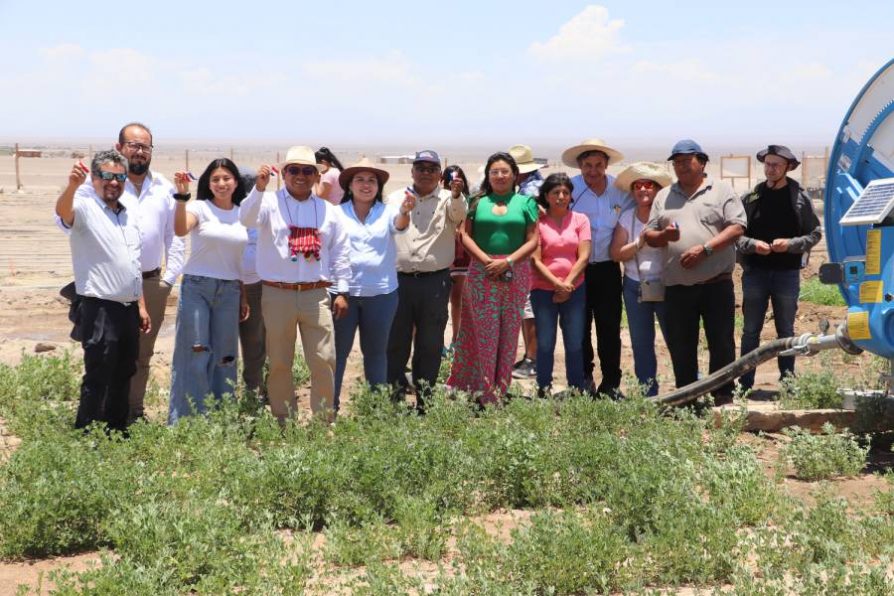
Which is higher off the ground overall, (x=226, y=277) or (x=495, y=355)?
(x=226, y=277)

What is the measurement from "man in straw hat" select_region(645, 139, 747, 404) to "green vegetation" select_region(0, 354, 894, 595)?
113 centimetres

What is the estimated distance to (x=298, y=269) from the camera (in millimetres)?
7293

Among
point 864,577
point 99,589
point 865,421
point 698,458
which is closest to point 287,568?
point 99,589

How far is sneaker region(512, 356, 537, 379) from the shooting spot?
9.74m

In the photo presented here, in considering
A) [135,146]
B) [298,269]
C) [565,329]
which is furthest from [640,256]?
[135,146]

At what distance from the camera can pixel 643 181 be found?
842 centimetres

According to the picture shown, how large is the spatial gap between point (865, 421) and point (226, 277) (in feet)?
13.4

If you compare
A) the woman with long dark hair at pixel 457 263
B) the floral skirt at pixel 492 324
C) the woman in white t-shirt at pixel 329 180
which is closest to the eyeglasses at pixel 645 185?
the floral skirt at pixel 492 324

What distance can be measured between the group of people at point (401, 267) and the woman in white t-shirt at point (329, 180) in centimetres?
3

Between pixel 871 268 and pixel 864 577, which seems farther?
pixel 871 268

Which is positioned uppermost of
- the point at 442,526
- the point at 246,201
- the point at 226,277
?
the point at 246,201

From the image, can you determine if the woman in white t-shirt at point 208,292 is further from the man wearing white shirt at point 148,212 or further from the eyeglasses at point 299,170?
the eyeglasses at point 299,170

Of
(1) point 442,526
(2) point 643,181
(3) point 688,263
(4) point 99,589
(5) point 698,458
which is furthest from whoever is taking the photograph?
(2) point 643,181

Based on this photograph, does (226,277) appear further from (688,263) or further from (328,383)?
(688,263)
